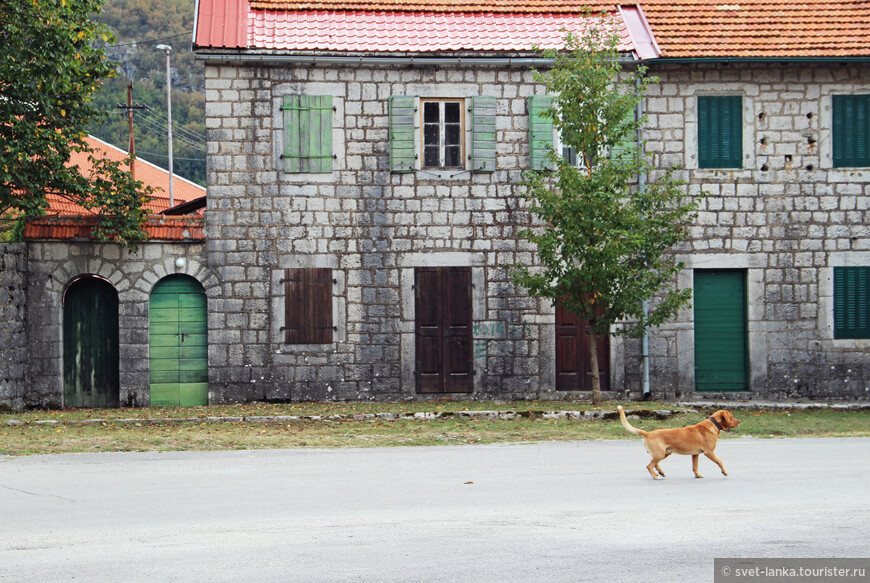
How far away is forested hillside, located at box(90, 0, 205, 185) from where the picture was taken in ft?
193

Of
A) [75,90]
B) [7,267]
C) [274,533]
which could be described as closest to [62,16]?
[75,90]

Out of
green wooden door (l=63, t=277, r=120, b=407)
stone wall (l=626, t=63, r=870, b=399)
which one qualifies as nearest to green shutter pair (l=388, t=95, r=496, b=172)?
stone wall (l=626, t=63, r=870, b=399)

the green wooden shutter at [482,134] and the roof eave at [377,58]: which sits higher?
the roof eave at [377,58]

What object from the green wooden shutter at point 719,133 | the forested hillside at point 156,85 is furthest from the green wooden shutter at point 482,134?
the forested hillside at point 156,85

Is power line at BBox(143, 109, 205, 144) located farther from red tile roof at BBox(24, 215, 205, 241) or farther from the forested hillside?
red tile roof at BBox(24, 215, 205, 241)

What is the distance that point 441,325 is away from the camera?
706 inches

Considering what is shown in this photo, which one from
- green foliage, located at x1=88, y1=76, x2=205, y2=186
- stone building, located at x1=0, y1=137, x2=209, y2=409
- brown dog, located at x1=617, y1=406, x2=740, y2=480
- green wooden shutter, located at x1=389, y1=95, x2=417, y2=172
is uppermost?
green foliage, located at x1=88, y1=76, x2=205, y2=186

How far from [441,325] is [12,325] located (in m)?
7.38

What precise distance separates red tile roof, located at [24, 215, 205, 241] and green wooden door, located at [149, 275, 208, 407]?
0.78 m

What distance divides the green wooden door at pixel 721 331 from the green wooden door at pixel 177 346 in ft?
30.0

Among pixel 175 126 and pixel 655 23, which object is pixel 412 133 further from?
pixel 175 126

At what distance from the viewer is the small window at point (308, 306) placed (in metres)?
17.7

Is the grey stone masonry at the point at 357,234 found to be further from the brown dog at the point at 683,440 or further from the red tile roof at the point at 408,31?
the brown dog at the point at 683,440

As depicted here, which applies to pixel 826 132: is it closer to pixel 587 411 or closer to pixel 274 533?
pixel 587 411
